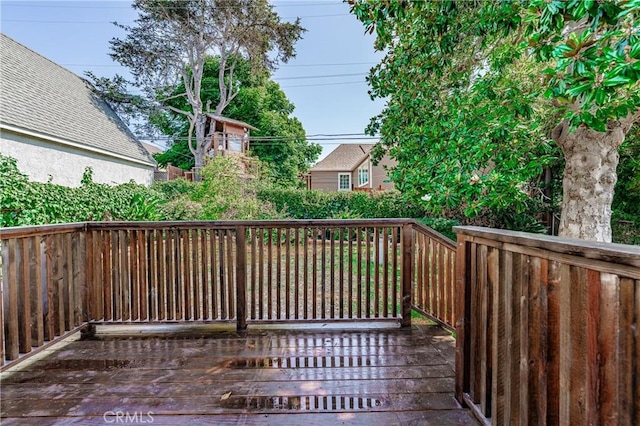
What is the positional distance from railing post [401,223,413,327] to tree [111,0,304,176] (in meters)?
16.4

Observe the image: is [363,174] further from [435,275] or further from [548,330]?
[548,330]

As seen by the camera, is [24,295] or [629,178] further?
[629,178]

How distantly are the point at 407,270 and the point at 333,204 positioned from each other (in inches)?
326

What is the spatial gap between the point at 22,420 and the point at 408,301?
2.75 meters

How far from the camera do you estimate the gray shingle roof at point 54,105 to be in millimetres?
7270

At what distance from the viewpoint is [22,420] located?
166cm

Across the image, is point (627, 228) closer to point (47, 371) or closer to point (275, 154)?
point (47, 371)

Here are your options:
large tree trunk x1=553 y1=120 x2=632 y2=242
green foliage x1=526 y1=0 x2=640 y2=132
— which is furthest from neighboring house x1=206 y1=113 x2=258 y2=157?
green foliage x1=526 y1=0 x2=640 y2=132

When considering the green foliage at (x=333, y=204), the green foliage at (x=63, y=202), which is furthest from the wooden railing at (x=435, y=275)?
the green foliage at (x=333, y=204)

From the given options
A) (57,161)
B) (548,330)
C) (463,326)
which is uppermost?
(57,161)

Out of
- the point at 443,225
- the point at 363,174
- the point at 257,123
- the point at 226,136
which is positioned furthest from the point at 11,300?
the point at 363,174

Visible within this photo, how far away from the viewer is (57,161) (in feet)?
25.9

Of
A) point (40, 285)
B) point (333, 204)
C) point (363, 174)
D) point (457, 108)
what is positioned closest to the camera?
point (40, 285)

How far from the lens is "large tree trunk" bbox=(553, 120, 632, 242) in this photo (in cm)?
331
